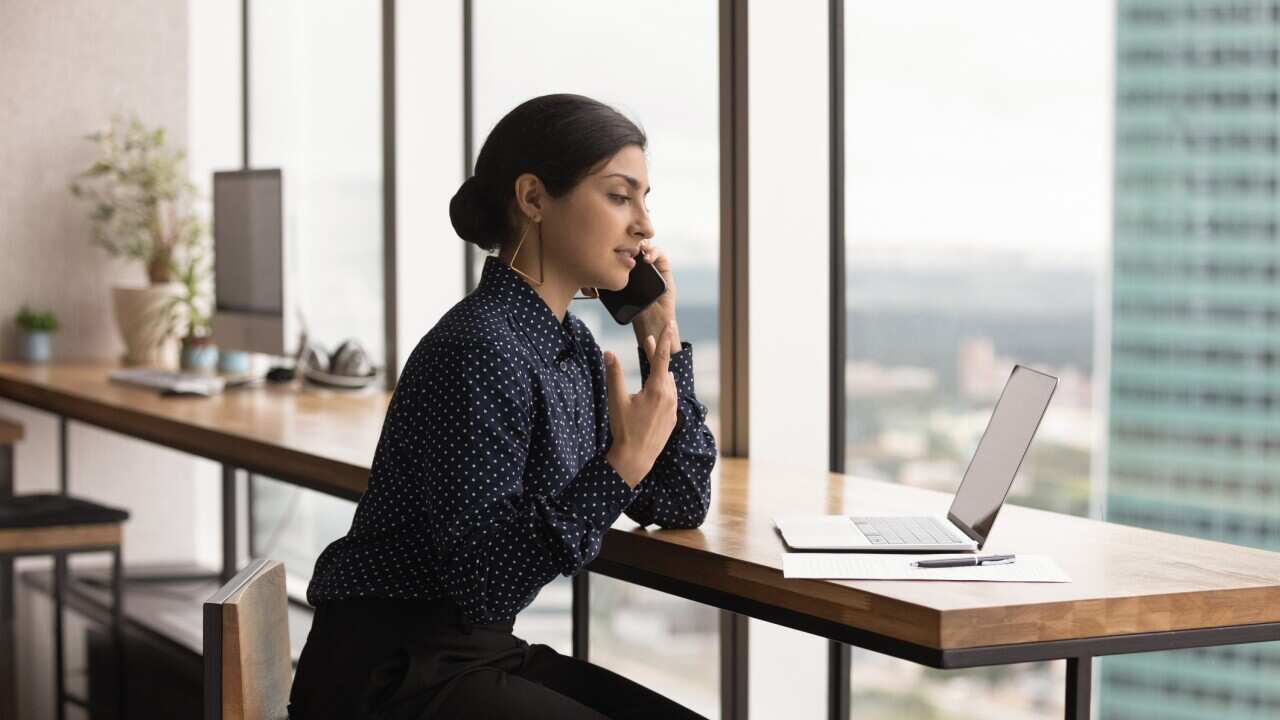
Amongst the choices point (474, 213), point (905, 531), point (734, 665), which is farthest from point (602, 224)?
point (734, 665)

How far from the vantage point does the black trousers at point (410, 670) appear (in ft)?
5.12

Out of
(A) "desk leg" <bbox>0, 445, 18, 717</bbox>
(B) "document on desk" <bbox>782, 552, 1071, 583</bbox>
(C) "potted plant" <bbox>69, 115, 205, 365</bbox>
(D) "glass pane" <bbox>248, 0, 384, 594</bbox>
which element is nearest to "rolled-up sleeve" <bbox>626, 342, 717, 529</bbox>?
(B) "document on desk" <bbox>782, 552, 1071, 583</bbox>

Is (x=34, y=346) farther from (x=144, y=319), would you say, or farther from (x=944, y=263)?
(x=944, y=263)

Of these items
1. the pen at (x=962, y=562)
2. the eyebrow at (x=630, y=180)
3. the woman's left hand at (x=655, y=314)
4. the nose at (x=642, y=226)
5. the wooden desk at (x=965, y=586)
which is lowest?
the wooden desk at (x=965, y=586)

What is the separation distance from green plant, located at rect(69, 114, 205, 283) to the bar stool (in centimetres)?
120

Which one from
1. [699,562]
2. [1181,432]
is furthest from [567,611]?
[1181,432]

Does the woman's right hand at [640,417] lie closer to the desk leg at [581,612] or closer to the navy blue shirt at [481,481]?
the navy blue shirt at [481,481]

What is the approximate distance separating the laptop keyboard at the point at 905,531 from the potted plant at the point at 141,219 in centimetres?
338

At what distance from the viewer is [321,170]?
4867 millimetres

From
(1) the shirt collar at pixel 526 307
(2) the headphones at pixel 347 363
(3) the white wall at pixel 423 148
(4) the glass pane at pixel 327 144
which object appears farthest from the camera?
(4) the glass pane at pixel 327 144

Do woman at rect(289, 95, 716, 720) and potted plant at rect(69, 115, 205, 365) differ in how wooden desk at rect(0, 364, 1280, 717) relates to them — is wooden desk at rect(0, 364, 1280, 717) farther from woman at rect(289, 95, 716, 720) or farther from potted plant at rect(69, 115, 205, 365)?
potted plant at rect(69, 115, 205, 365)

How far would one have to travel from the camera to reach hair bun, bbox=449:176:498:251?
1.82 m

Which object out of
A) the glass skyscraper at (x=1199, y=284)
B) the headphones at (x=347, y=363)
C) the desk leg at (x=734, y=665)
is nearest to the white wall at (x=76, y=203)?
the headphones at (x=347, y=363)

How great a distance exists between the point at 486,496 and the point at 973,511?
65 centimetres
